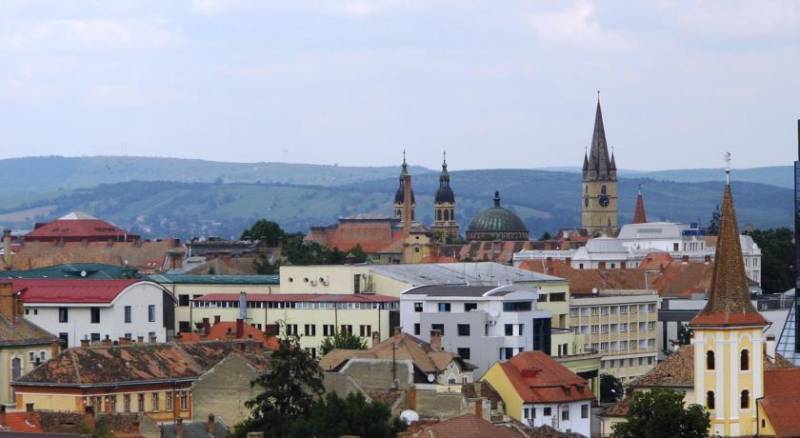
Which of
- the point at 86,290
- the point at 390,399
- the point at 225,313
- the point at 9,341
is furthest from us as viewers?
the point at 225,313

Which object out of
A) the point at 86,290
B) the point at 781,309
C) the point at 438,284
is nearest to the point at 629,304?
the point at 781,309

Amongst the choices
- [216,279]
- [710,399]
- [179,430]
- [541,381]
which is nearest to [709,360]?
[710,399]

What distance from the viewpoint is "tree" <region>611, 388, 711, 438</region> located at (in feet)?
288

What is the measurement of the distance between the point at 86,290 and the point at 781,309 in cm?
4545

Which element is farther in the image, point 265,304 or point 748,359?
point 265,304

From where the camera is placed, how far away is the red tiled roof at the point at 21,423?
274ft

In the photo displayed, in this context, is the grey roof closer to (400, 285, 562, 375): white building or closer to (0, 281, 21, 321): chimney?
(400, 285, 562, 375): white building

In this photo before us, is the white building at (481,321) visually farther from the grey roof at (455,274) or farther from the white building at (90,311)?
the white building at (90,311)

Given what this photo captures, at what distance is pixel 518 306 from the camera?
128625 mm

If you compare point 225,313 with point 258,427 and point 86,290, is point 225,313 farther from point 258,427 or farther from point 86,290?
point 258,427

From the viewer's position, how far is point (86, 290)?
130500 mm

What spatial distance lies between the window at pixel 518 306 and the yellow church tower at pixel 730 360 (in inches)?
1203

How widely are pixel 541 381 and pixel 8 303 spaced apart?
25.3 m

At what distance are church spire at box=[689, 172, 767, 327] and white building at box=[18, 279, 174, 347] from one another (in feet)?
120
